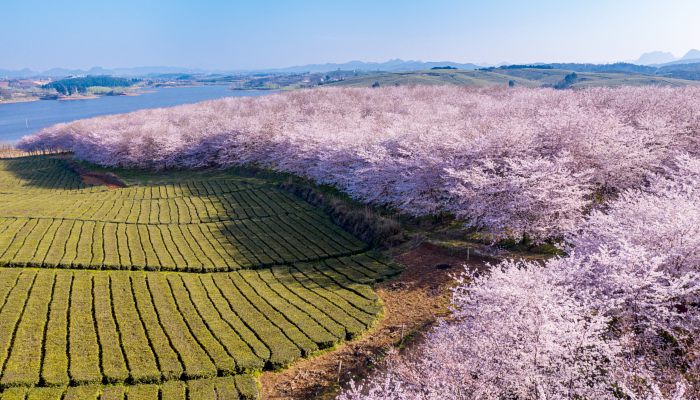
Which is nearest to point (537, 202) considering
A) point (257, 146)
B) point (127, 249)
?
point (127, 249)

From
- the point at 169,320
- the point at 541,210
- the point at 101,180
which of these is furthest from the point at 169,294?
the point at 101,180

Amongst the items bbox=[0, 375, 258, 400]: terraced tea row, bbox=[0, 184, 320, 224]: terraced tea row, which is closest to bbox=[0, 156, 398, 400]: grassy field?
bbox=[0, 375, 258, 400]: terraced tea row

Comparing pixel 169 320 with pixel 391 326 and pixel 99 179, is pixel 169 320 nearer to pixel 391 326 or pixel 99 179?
pixel 391 326

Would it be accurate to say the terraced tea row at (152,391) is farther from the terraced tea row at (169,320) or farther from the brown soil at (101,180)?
the brown soil at (101,180)

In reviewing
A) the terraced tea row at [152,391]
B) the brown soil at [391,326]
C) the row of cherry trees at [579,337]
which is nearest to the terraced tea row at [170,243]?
the brown soil at [391,326]

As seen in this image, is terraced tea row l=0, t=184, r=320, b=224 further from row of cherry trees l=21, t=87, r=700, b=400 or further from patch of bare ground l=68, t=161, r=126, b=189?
patch of bare ground l=68, t=161, r=126, b=189
